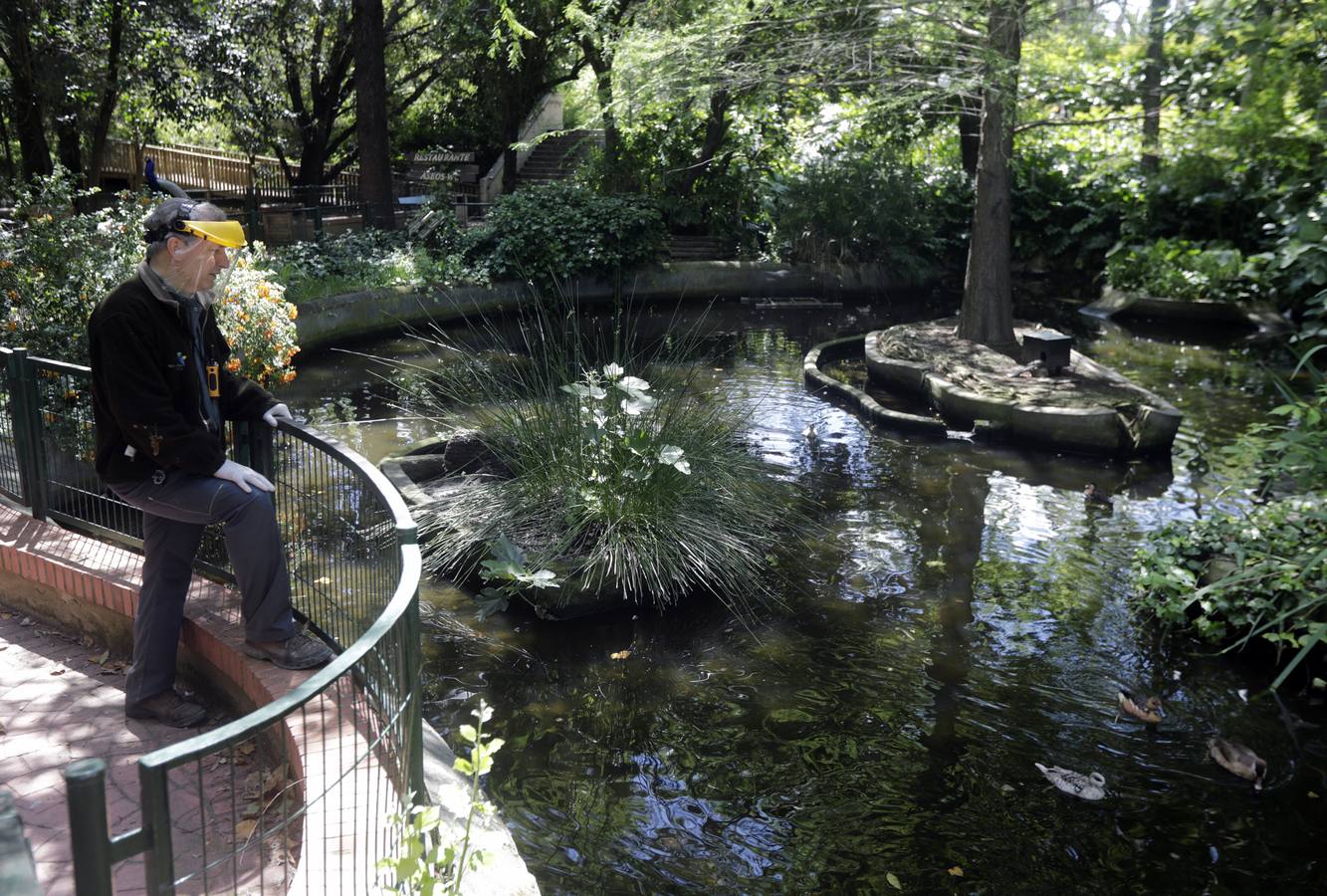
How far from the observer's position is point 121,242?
22.9ft

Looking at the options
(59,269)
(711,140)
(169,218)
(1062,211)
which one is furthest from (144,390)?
(1062,211)

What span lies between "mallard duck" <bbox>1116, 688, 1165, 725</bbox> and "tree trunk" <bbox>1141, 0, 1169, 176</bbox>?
5743mm

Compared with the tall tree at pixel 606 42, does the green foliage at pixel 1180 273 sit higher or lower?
lower

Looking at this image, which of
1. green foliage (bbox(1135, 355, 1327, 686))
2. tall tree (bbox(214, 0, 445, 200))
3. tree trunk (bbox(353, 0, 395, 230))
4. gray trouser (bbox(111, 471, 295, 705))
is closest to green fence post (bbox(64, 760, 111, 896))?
gray trouser (bbox(111, 471, 295, 705))

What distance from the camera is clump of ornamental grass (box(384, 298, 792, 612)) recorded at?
6230 millimetres

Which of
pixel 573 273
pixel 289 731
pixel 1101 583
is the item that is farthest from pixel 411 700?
pixel 573 273

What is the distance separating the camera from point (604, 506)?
6422mm

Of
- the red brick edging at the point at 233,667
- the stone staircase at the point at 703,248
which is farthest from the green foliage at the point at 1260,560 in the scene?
the stone staircase at the point at 703,248

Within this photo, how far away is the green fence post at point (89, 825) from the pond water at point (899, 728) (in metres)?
2.42

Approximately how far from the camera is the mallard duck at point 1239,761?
4781mm

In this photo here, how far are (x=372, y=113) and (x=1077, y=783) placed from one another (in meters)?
16.2

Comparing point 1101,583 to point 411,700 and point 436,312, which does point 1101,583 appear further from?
point 436,312

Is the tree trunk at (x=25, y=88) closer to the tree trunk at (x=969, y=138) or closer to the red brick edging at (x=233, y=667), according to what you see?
the red brick edging at (x=233, y=667)

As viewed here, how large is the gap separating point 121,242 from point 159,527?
382cm
